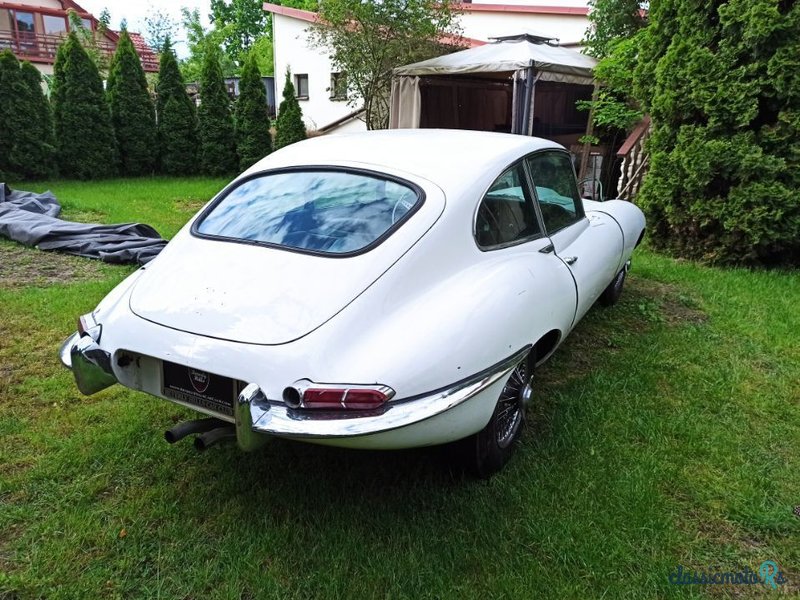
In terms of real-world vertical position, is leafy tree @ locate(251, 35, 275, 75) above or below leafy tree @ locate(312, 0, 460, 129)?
above

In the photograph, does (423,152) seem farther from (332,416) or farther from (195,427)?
(195,427)

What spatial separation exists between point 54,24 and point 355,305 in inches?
1311

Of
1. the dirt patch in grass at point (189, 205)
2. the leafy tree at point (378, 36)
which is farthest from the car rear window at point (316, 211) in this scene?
the leafy tree at point (378, 36)

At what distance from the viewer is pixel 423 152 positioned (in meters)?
2.97

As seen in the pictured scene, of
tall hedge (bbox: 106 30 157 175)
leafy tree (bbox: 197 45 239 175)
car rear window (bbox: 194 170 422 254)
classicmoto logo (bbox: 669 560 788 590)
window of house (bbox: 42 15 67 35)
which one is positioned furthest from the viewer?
window of house (bbox: 42 15 67 35)

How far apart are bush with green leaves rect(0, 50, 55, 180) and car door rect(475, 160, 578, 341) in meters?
11.8

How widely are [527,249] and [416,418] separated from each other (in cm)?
134

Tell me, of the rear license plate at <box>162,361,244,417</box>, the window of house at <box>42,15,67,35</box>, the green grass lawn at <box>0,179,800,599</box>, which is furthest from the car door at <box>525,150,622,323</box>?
the window of house at <box>42,15,67,35</box>

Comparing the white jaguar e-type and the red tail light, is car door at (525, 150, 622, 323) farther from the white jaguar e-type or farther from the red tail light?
the red tail light

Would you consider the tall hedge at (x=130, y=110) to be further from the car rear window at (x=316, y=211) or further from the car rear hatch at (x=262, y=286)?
the car rear hatch at (x=262, y=286)

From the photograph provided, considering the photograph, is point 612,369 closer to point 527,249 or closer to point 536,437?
point 536,437

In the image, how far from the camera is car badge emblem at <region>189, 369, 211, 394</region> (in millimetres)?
2283

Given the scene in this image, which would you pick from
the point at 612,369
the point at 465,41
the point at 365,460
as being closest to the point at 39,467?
the point at 365,460

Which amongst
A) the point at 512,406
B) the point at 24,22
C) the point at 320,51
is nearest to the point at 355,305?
the point at 512,406
